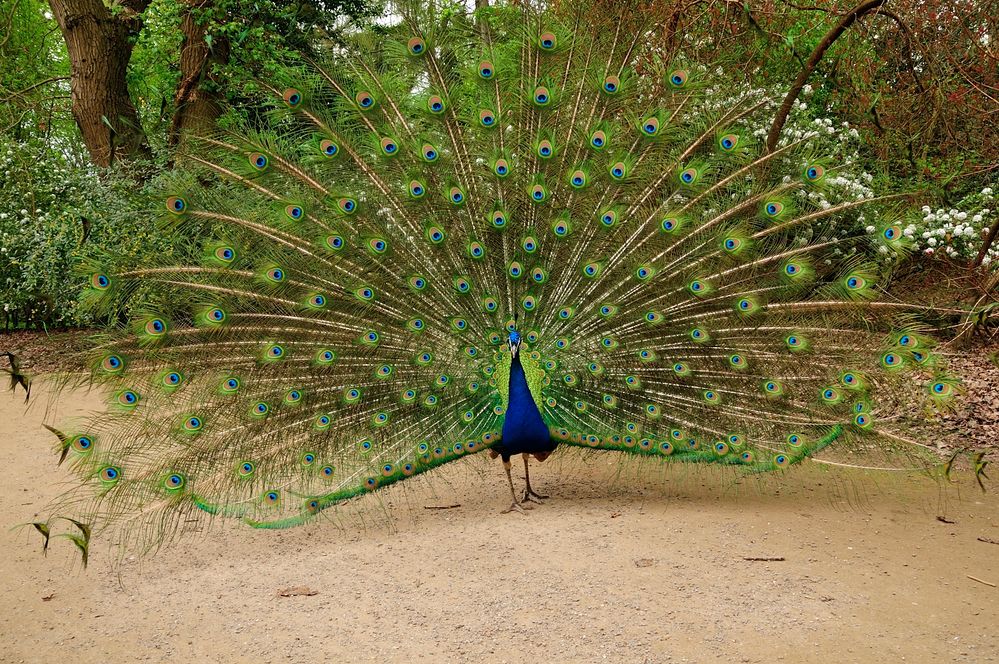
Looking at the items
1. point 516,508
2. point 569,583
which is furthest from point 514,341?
point 569,583

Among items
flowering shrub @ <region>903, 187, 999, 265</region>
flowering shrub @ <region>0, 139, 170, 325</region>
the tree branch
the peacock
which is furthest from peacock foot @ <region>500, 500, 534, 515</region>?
flowering shrub @ <region>0, 139, 170, 325</region>

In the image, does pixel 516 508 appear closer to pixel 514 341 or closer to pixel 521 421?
pixel 521 421

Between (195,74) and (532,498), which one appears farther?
(195,74)

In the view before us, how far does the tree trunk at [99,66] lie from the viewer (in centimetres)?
1008

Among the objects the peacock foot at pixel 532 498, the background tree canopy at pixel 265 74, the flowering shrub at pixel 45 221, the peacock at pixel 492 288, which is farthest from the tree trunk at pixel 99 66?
the peacock foot at pixel 532 498

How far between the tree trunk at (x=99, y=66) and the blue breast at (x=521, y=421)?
724cm

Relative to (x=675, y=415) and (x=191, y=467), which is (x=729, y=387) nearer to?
(x=675, y=415)

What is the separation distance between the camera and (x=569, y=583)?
418 cm

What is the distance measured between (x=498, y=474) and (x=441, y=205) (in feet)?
7.32

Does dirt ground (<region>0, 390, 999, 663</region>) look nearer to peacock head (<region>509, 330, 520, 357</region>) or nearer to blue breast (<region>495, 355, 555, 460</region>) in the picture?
blue breast (<region>495, 355, 555, 460</region>)

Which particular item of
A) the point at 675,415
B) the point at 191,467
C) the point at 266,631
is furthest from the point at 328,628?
the point at 675,415

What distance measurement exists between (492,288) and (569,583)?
1832 millimetres

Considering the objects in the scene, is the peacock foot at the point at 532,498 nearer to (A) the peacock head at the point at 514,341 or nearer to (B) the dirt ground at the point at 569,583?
(B) the dirt ground at the point at 569,583

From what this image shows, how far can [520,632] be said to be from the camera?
3.73 metres
